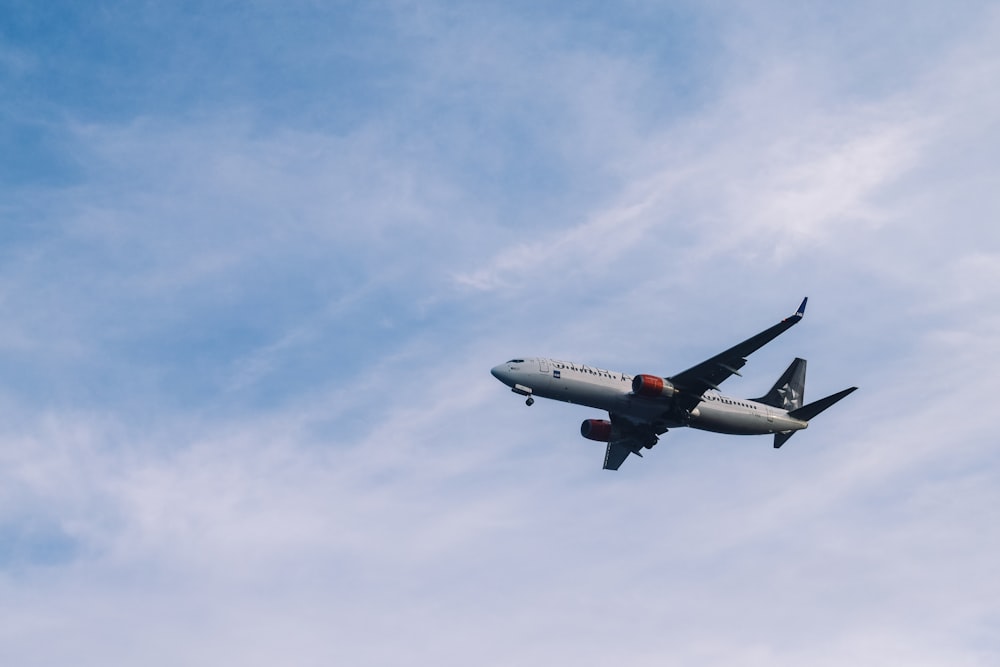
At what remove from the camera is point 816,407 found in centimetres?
10225

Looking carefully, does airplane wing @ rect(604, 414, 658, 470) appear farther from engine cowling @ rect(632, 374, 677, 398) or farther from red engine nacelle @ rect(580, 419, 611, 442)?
engine cowling @ rect(632, 374, 677, 398)

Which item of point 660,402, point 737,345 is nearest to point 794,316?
point 737,345

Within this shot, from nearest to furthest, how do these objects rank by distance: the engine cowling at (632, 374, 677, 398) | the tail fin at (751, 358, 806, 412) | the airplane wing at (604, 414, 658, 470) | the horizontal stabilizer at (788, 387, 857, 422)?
1. the engine cowling at (632, 374, 677, 398)
2. the horizontal stabilizer at (788, 387, 857, 422)
3. the airplane wing at (604, 414, 658, 470)
4. the tail fin at (751, 358, 806, 412)

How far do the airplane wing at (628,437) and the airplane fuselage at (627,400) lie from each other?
1.65 metres

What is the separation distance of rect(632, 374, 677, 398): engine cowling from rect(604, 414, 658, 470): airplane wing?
25.5 ft

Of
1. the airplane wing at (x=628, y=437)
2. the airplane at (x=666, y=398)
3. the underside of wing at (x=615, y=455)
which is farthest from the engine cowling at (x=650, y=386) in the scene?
the underside of wing at (x=615, y=455)

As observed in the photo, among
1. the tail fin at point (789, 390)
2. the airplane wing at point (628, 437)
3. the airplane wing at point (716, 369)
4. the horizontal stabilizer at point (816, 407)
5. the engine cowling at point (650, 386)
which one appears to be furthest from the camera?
the tail fin at point (789, 390)

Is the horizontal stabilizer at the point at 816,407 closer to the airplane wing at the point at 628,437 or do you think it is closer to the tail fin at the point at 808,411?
the tail fin at the point at 808,411

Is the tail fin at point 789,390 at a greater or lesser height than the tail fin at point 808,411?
greater

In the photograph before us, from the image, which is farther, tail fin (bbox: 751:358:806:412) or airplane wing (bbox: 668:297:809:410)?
tail fin (bbox: 751:358:806:412)

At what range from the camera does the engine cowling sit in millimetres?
94438

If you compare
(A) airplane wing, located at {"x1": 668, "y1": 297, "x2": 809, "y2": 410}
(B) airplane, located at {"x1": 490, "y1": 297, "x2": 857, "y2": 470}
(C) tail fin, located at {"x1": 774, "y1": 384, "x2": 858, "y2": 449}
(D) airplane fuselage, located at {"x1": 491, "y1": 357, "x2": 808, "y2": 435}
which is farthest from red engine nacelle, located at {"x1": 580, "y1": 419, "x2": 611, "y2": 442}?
(C) tail fin, located at {"x1": 774, "y1": 384, "x2": 858, "y2": 449}

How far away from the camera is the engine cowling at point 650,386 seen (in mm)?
94438

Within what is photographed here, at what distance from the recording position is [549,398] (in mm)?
93062
